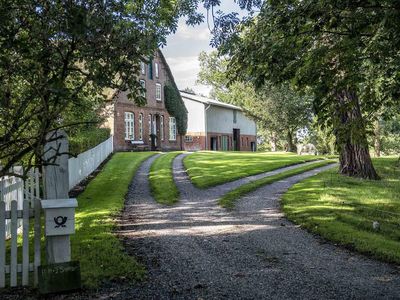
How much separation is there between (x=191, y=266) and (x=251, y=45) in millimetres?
4502

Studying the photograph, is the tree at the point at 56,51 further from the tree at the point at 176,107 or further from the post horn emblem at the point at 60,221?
the tree at the point at 176,107

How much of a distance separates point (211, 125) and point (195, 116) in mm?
2491

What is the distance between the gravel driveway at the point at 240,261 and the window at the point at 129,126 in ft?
88.8

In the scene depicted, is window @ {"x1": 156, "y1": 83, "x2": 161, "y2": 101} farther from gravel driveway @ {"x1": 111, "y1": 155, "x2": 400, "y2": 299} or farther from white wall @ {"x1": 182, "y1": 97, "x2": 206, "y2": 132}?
gravel driveway @ {"x1": 111, "y1": 155, "x2": 400, "y2": 299}

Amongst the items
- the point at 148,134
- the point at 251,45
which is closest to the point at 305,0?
the point at 251,45

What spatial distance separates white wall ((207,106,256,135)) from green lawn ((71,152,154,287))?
34390mm

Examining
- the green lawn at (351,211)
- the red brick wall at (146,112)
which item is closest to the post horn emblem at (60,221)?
the green lawn at (351,211)

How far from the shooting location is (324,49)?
7.48m

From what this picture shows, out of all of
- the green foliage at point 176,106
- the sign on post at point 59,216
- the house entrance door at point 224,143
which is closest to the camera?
the sign on post at point 59,216

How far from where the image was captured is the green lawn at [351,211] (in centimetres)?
796

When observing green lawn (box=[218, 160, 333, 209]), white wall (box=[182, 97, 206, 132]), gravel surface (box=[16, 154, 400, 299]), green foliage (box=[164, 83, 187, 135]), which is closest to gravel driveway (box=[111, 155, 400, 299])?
gravel surface (box=[16, 154, 400, 299])

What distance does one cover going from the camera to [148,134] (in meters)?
40.5

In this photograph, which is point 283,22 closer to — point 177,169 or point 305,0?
point 305,0

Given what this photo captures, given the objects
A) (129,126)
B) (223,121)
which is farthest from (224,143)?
(129,126)
